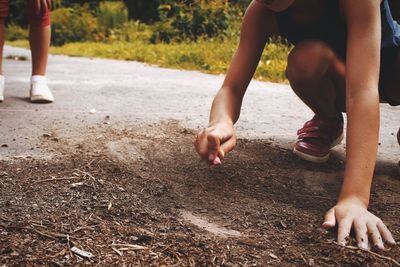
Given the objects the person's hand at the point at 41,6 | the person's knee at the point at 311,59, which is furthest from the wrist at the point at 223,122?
the person's hand at the point at 41,6

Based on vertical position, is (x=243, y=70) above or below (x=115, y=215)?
above

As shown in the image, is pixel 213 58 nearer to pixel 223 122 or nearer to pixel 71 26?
pixel 223 122

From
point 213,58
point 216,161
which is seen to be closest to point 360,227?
point 216,161

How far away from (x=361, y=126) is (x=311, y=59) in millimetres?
440

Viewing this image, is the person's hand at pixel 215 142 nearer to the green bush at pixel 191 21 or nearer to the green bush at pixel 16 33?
the green bush at pixel 191 21

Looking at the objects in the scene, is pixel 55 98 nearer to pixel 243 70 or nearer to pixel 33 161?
pixel 33 161

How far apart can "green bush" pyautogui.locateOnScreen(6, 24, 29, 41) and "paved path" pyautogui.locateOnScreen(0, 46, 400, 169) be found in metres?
14.6

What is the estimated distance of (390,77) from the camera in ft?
5.64

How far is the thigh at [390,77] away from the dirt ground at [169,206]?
285 millimetres

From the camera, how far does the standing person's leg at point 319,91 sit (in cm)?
160

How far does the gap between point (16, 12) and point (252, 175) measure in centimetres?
2019

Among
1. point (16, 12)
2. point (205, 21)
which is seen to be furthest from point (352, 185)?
point (16, 12)

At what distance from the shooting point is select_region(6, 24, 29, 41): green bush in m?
17.3

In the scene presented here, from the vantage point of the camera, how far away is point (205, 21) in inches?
322
